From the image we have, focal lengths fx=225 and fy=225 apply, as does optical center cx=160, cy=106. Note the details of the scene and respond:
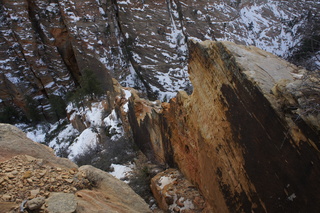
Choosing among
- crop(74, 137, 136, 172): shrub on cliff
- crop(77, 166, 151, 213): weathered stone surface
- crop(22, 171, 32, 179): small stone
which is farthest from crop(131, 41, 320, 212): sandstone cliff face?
crop(74, 137, 136, 172): shrub on cliff

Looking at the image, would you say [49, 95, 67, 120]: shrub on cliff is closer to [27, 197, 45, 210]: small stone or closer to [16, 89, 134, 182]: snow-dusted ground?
[16, 89, 134, 182]: snow-dusted ground

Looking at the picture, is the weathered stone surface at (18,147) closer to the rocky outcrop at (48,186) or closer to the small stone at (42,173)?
the rocky outcrop at (48,186)

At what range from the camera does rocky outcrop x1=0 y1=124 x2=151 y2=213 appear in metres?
2.97

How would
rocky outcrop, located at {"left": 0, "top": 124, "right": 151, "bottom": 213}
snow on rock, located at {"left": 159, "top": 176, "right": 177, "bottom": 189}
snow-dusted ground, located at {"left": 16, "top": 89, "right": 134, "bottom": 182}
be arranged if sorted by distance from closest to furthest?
rocky outcrop, located at {"left": 0, "top": 124, "right": 151, "bottom": 213}
snow on rock, located at {"left": 159, "top": 176, "right": 177, "bottom": 189}
snow-dusted ground, located at {"left": 16, "top": 89, "right": 134, "bottom": 182}

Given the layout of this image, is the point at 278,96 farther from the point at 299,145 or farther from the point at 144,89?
the point at 144,89

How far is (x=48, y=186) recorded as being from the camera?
11.4 ft

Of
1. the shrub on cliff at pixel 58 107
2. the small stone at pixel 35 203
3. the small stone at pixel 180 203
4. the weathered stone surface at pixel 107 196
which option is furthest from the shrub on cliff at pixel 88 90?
the small stone at pixel 35 203

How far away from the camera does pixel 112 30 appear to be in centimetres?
Answer: 3250

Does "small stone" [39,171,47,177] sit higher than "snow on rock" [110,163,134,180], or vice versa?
"small stone" [39,171,47,177]

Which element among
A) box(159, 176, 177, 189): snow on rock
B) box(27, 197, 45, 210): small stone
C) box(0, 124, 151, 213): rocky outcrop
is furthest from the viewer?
box(159, 176, 177, 189): snow on rock

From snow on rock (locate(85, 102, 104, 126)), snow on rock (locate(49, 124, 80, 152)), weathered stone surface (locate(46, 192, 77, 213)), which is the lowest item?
snow on rock (locate(49, 124, 80, 152))

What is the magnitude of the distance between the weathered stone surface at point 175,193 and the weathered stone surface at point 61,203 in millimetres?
3753

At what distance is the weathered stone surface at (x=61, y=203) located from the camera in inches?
112

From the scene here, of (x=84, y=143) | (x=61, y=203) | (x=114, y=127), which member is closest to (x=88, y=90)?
(x=84, y=143)
